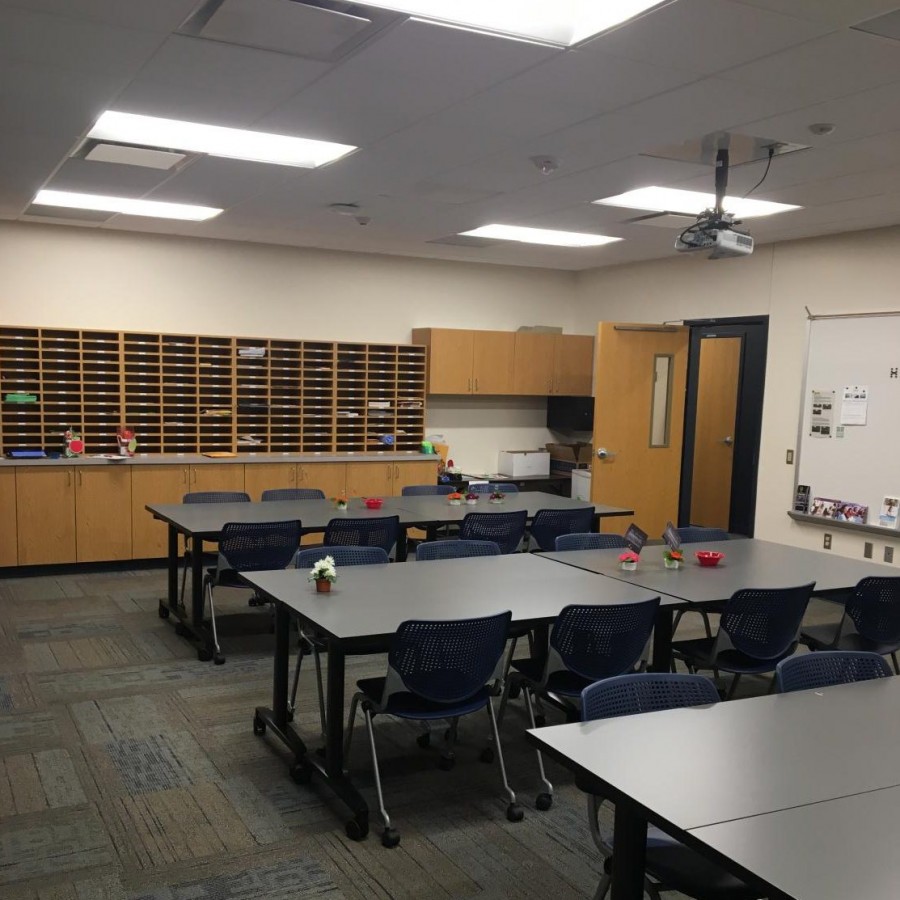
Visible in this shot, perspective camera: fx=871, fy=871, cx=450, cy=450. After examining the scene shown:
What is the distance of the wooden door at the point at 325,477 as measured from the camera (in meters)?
8.52

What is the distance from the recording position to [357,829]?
11.0 ft

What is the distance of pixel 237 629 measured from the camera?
609cm

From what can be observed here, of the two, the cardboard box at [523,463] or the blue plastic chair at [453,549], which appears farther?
the cardboard box at [523,463]

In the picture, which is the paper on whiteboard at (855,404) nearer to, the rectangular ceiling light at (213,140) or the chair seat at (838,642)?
the chair seat at (838,642)

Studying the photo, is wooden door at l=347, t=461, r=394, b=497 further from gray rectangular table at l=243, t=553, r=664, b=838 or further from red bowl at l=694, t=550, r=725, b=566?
red bowl at l=694, t=550, r=725, b=566

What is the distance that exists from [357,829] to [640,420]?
608 cm

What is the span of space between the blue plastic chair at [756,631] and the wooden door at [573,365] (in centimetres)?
592

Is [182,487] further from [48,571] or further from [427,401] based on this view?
[427,401]

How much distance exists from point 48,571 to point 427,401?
4.17 meters

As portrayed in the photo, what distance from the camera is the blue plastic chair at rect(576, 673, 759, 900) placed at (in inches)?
90.3

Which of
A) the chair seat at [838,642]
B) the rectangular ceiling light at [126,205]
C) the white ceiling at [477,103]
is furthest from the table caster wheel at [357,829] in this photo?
the rectangular ceiling light at [126,205]

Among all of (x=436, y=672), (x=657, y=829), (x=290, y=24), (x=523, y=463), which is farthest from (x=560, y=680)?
(x=523, y=463)

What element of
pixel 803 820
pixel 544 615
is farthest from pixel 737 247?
pixel 803 820

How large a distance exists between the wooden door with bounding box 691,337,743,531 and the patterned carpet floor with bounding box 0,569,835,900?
17.3 feet
